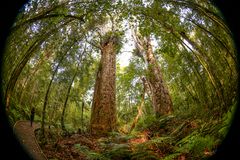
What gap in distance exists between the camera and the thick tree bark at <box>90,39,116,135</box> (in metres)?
7.38

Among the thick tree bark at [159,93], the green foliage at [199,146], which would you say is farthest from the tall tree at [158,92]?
the green foliage at [199,146]

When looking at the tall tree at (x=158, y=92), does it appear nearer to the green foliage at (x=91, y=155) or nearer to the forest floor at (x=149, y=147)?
the forest floor at (x=149, y=147)

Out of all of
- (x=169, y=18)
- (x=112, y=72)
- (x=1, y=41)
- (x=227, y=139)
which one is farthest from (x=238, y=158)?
(x=112, y=72)

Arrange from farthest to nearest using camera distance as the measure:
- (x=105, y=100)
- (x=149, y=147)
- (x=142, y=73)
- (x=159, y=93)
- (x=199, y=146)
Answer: (x=142, y=73) < (x=159, y=93) < (x=105, y=100) < (x=149, y=147) < (x=199, y=146)

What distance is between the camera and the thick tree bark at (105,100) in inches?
291

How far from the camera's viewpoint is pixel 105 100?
784 cm

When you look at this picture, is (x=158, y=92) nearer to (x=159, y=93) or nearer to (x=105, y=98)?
(x=159, y=93)

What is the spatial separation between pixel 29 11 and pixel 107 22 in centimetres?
504

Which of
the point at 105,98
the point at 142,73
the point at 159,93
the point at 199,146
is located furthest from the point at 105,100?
the point at 199,146

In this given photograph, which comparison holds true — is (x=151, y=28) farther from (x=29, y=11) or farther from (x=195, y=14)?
(x=29, y=11)

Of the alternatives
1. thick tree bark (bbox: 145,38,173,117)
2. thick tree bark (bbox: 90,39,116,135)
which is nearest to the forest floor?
thick tree bark (bbox: 90,39,116,135)

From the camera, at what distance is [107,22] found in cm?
1003

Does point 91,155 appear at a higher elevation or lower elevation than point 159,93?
lower

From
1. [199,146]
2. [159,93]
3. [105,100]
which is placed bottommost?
[199,146]
